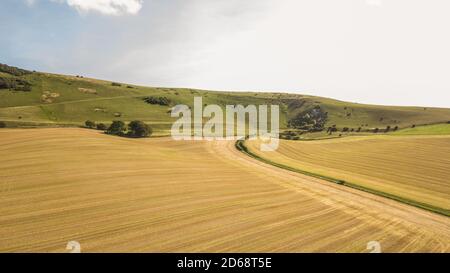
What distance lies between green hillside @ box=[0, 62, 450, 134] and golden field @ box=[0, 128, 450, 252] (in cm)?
6389

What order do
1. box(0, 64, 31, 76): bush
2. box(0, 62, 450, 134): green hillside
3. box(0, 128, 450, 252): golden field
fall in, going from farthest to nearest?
box(0, 64, 31, 76): bush → box(0, 62, 450, 134): green hillside → box(0, 128, 450, 252): golden field

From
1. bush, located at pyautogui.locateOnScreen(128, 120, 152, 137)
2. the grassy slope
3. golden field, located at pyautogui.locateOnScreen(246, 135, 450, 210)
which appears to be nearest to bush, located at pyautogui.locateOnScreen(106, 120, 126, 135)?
bush, located at pyautogui.locateOnScreen(128, 120, 152, 137)

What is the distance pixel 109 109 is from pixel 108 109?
402 millimetres

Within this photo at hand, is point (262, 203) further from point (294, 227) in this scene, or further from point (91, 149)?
point (91, 149)

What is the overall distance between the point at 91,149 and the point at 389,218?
110 ft

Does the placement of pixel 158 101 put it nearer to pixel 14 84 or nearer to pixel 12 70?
pixel 14 84

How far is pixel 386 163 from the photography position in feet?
173

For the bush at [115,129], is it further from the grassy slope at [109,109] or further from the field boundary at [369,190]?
the field boundary at [369,190]

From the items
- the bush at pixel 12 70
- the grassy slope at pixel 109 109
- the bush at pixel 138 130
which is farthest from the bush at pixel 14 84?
the bush at pixel 138 130

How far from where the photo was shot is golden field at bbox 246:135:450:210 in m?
36.5

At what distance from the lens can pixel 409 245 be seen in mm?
20219

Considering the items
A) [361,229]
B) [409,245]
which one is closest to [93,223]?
[361,229]

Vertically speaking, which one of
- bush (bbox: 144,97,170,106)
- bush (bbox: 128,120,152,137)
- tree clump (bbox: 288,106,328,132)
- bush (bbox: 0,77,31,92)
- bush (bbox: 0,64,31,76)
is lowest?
bush (bbox: 128,120,152,137)

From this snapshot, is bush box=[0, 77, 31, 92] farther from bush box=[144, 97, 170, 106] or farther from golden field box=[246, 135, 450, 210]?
golden field box=[246, 135, 450, 210]
